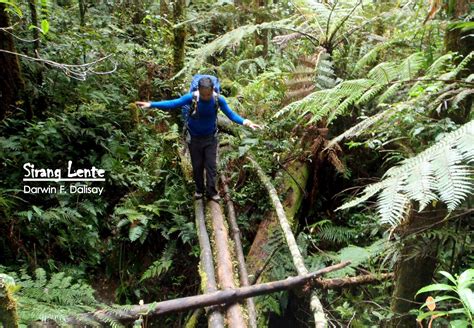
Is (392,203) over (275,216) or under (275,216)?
under

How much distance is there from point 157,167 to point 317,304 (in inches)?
139

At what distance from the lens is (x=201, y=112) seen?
4594 millimetres

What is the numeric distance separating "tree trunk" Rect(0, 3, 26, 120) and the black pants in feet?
9.18

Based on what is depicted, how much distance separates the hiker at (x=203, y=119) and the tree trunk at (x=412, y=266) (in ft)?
7.65

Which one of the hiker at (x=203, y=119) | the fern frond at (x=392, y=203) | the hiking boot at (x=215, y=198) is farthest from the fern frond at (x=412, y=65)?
the hiking boot at (x=215, y=198)

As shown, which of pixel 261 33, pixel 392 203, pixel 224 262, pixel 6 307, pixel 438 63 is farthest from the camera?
pixel 261 33

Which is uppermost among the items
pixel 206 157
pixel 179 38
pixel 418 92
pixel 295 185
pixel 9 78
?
pixel 179 38

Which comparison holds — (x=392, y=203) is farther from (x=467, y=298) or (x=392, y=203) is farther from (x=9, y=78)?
(x=9, y=78)

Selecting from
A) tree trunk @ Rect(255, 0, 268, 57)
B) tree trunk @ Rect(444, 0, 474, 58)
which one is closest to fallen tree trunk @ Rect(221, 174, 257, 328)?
tree trunk @ Rect(444, 0, 474, 58)

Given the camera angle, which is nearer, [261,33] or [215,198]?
[215,198]

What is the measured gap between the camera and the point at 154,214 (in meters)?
5.39

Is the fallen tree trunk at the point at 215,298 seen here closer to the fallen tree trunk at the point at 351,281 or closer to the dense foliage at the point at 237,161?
the fallen tree trunk at the point at 351,281

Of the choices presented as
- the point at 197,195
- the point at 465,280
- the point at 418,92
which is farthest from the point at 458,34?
the point at 197,195

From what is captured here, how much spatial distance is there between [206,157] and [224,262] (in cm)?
154
